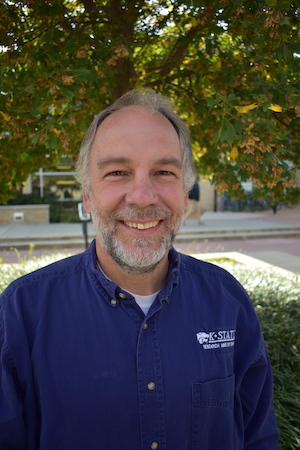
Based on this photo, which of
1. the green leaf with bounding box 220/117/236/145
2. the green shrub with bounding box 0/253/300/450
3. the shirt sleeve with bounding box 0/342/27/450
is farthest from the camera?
the green shrub with bounding box 0/253/300/450

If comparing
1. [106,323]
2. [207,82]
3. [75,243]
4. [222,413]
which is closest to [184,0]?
[207,82]

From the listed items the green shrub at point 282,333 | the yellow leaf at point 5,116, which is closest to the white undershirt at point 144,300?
the yellow leaf at point 5,116

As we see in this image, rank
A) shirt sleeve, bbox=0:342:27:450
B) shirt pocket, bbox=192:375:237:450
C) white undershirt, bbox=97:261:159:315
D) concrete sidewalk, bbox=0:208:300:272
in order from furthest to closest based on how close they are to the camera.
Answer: concrete sidewalk, bbox=0:208:300:272
white undershirt, bbox=97:261:159:315
shirt pocket, bbox=192:375:237:450
shirt sleeve, bbox=0:342:27:450

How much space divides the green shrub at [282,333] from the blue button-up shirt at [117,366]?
3.79 ft

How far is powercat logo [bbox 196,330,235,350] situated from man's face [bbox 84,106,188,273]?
34cm

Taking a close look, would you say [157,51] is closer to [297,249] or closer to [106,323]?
[106,323]

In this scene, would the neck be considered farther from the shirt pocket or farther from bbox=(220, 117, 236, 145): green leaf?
bbox=(220, 117, 236, 145): green leaf

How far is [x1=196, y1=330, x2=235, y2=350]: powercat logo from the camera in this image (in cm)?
155

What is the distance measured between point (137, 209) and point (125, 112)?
0.43 m

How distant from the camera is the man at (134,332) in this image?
1.38m

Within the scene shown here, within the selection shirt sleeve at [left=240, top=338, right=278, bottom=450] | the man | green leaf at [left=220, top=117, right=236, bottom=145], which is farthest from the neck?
green leaf at [left=220, top=117, right=236, bottom=145]

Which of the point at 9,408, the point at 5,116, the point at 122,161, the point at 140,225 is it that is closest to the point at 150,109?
the point at 122,161

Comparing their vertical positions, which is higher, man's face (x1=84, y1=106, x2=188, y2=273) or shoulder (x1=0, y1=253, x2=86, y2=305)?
man's face (x1=84, y1=106, x2=188, y2=273)

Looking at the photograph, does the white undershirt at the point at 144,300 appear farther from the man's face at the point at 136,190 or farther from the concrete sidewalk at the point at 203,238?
the concrete sidewalk at the point at 203,238
